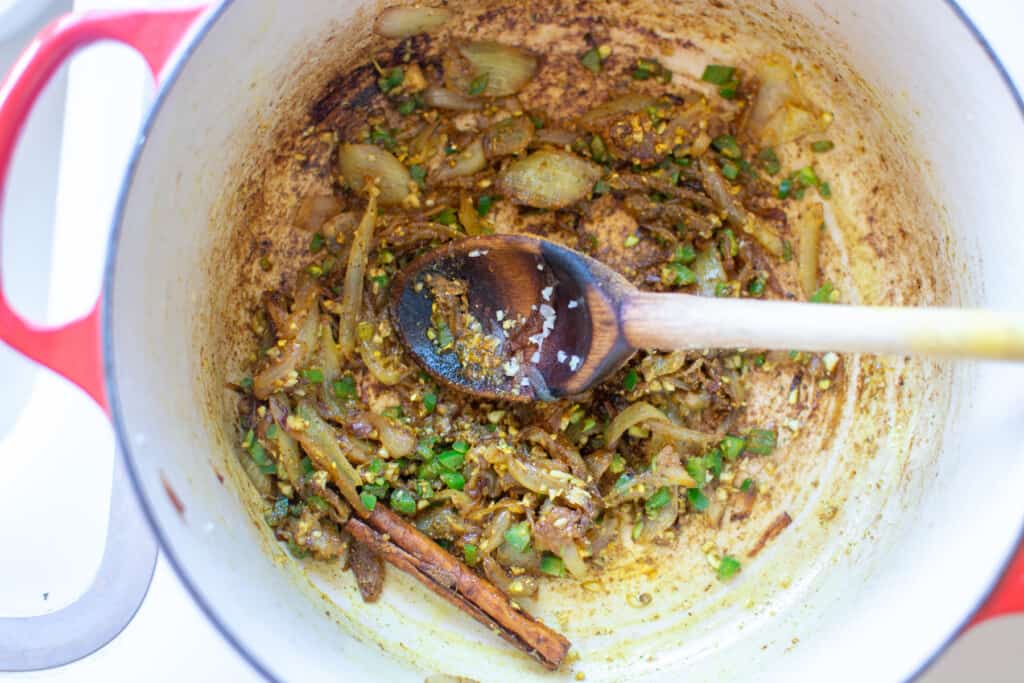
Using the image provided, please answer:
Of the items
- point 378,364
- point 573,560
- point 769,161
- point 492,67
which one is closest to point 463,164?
Answer: point 492,67

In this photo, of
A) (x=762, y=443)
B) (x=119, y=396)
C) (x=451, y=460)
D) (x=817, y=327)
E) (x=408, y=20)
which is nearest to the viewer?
(x=119, y=396)

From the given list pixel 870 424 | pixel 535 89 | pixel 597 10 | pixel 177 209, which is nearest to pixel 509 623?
pixel 870 424

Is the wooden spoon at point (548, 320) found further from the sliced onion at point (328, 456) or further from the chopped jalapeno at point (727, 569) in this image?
the chopped jalapeno at point (727, 569)

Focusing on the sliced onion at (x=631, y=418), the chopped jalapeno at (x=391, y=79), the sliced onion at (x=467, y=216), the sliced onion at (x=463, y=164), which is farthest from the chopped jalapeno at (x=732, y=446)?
the chopped jalapeno at (x=391, y=79)

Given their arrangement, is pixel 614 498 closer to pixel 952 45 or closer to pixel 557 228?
pixel 557 228

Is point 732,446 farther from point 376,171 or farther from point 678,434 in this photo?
point 376,171

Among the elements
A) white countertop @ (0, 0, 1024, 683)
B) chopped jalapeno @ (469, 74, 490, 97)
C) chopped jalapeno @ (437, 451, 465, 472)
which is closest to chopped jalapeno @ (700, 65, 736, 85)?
chopped jalapeno @ (469, 74, 490, 97)
